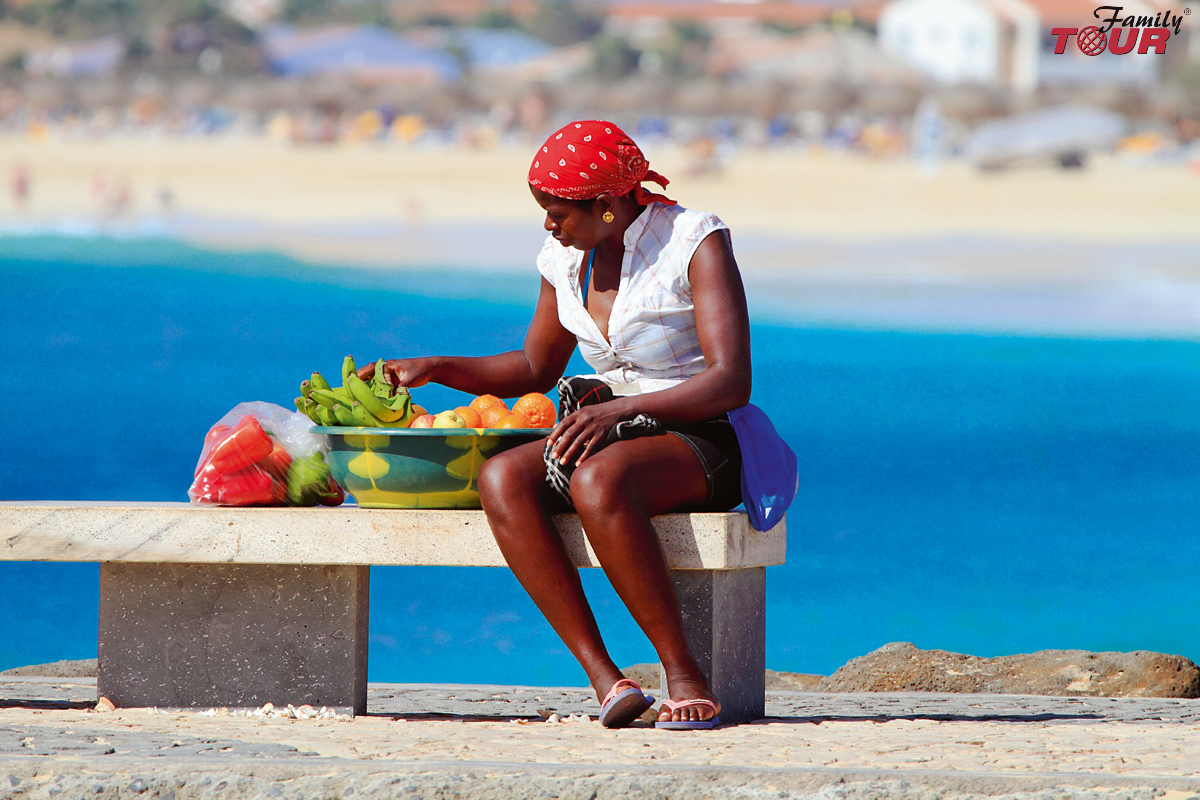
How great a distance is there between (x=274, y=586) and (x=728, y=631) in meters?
0.94

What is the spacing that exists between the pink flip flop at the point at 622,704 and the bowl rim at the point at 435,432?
21.6 inches

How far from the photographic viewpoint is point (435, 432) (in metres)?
3.08

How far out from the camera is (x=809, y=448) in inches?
453

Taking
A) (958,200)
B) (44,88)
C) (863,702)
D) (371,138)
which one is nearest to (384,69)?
(371,138)

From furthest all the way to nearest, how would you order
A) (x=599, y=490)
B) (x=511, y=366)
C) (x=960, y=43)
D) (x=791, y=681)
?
1. (x=960, y=43)
2. (x=791, y=681)
3. (x=511, y=366)
4. (x=599, y=490)

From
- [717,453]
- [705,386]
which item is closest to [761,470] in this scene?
[717,453]

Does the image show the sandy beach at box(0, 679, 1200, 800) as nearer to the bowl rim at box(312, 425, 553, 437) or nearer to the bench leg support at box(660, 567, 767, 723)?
the bench leg support at box(660, 567, 767, 723)

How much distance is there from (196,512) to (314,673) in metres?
0.41

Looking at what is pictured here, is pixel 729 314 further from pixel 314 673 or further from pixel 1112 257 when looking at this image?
pixel 1112 257

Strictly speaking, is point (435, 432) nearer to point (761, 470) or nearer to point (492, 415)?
point (492, 415)

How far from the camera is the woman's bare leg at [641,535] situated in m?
2.85

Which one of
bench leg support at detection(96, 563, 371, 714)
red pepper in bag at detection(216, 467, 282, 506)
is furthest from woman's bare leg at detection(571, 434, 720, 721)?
red pepper in bag at detection(216, 467, 282, 506)

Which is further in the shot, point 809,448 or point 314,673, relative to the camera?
point 809,448

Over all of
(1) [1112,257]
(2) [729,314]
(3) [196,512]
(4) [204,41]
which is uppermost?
(4) [204,41]
